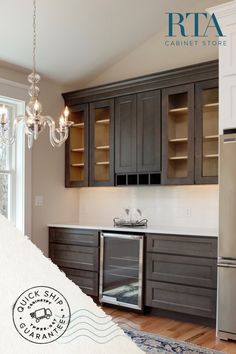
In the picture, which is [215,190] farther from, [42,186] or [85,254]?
[42,186]

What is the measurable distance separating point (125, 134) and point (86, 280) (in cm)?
175

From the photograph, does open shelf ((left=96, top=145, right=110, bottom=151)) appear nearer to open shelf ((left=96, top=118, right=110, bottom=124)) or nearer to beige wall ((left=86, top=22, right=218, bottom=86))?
open shelf ((left=96, top=118, right=110, bottom=124))

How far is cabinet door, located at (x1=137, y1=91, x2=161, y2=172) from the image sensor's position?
13.6 ft

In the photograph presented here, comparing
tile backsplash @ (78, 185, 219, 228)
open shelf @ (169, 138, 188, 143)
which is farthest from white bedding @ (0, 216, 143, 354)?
tile backsplash @ (78, 185, 219, 228)

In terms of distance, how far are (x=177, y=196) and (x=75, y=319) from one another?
3945 mm

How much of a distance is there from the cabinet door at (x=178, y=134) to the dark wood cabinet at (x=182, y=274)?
0.67 m

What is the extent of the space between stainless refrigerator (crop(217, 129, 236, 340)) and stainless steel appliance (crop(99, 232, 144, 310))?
90 centimetres

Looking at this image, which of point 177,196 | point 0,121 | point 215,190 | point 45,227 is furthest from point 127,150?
point 0,121

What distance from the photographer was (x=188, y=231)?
3.68 m

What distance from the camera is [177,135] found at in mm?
4180

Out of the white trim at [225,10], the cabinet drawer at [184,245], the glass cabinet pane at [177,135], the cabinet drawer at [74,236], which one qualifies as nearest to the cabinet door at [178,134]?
the glass cabinet pane at [177,135]

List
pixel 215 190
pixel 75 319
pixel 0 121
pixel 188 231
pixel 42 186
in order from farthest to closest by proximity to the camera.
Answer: pixel 42 186 < pixel 215 190 < pixel 188 231 < pixel 0 121 < pixel 75 319

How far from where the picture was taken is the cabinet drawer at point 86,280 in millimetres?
4254

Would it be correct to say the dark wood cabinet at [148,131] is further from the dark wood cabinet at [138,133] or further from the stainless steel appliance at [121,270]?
the stainless steel appliance at [121,270]
